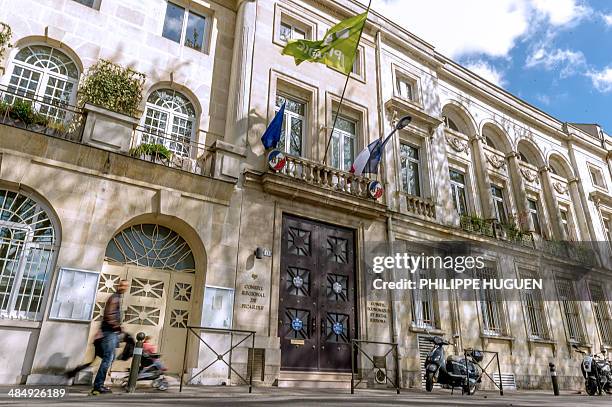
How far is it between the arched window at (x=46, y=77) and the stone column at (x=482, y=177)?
14.7 metres

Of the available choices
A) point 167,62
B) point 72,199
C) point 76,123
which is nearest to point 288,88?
point 167,62

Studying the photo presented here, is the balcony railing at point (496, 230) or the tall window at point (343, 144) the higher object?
the tall window at point (343, 144)

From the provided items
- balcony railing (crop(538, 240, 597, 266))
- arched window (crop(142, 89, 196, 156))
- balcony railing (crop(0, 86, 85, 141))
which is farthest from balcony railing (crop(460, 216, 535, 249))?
balcony railing (crop(0, 86, 85, 141))

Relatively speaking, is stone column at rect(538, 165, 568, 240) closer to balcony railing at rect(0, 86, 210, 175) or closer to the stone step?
the stone step

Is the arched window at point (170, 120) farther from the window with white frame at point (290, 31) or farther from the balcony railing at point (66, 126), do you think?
the window with white frame at point (290, 31)

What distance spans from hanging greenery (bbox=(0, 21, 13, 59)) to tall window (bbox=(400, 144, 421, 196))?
11696 millimetres

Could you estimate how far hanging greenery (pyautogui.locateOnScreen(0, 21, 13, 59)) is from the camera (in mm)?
9141

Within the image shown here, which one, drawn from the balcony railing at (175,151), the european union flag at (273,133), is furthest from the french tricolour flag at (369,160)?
the balcony railing at (175,151)

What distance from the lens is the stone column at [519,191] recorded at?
17641 millimetres

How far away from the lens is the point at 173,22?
39.6 feet

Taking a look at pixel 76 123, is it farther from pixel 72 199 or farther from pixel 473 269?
pixel 473 269

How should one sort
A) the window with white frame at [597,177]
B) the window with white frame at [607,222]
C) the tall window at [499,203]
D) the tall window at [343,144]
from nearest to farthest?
the tall window at [343,144] < the tall window at [499,203] < the window with white frame at [607,222] < the window with white frame at [597,177]

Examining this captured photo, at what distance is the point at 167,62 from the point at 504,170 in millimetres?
14743

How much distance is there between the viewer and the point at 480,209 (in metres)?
16.7
